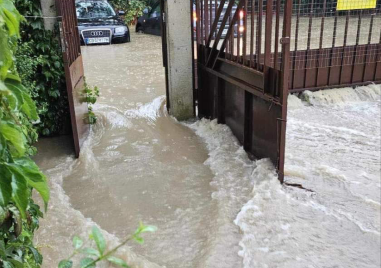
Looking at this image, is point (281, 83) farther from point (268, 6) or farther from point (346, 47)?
point (346, 47)

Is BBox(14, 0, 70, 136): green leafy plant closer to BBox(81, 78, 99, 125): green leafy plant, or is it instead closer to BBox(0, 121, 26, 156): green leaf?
BBox(81, 78, 99, 125): green leafy plant

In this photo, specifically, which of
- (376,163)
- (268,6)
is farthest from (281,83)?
(376,163)

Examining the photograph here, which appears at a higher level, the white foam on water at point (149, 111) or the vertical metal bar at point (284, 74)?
the vertical metal bar at point (284, 74)

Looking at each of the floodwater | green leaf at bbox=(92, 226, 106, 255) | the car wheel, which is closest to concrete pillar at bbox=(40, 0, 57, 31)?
the floodwater

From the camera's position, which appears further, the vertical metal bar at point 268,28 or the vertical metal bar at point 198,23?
the vertical metal bar at point 198,23

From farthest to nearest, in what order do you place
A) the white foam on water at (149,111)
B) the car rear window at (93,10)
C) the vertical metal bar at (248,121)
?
the car rear window at (93,10) < the white foam on water at (149,111) < the vertical metal bar at (248,121)

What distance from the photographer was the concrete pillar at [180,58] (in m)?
6.18

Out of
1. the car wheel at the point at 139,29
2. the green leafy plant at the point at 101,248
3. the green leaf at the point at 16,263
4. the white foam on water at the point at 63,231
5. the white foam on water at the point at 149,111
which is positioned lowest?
the white foam on water at the point at 63,231

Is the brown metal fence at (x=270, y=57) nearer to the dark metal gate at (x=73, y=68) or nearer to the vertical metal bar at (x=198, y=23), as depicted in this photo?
the vertical metal bar at (x=198, y=23)

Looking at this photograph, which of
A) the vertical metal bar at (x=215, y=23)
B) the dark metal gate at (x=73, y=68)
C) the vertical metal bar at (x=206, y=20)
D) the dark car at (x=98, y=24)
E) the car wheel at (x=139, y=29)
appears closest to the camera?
the dark metal gate at (x=73, y=68)

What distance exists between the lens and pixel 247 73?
4.96 m

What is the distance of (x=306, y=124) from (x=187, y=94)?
2080 millimetres

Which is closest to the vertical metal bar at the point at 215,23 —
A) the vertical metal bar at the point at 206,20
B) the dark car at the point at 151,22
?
the vertical metal bar at the point at 206,20

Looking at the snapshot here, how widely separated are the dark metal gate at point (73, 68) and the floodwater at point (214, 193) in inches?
11.6
